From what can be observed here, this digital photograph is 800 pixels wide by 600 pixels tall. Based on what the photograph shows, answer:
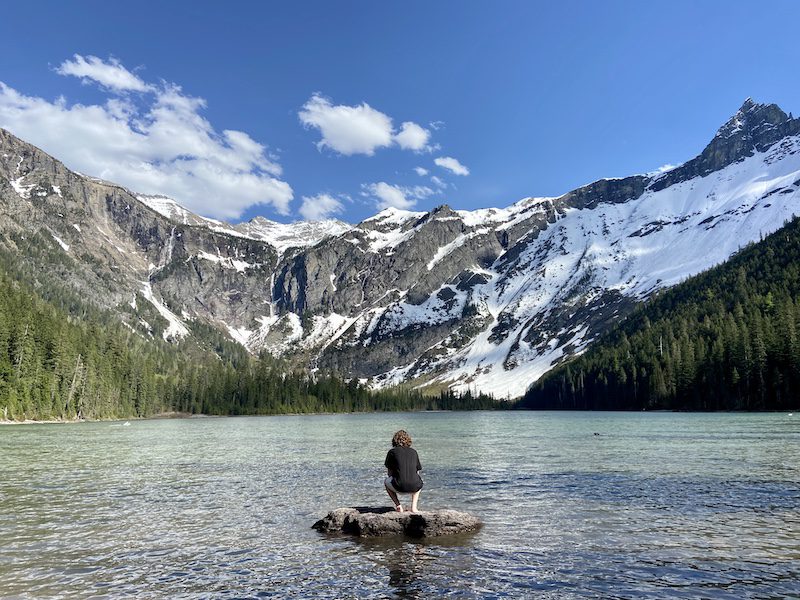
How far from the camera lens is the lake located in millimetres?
16188

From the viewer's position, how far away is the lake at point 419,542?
53.1 feet

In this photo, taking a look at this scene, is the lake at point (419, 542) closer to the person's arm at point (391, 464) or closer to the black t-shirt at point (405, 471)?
the black t-shirt at point (405, 471)

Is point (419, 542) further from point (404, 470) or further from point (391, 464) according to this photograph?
point (391, 464)

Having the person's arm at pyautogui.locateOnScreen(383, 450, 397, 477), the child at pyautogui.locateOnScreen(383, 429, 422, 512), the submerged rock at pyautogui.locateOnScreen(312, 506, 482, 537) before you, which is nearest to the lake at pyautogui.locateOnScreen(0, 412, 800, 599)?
the submerged rock at pyautogui.locateOnScreen(312, 506, 482, 537)

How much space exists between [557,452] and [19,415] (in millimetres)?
121234

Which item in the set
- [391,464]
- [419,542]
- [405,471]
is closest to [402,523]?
[419,542]

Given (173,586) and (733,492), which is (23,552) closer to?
(173,586)

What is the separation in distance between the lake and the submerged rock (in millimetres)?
694

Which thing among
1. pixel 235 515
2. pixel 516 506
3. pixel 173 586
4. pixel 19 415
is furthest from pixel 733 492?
pixel 19 415

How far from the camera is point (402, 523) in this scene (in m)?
22.5

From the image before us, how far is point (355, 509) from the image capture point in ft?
80.3

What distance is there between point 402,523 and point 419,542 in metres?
1.34

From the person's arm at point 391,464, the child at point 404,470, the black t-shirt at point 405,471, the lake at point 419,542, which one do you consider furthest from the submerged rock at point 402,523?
the person's arm at point 391,464

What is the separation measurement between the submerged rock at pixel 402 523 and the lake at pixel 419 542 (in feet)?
2.28
